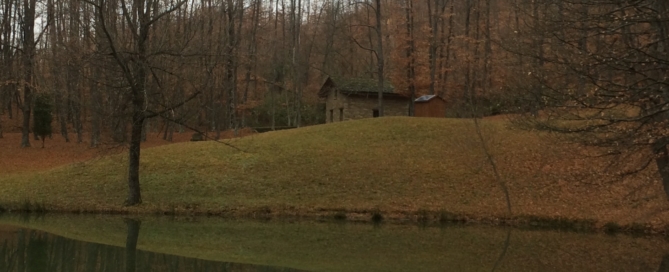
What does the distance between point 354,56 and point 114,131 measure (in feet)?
126

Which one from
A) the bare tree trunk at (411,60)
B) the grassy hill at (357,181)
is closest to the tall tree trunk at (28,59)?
the grassy hill at (357,181)

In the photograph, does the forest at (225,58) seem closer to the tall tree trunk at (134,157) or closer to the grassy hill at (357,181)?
the tall tree trunk at (134,157)

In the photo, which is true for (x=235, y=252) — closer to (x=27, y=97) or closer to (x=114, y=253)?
(x=114, y=253)

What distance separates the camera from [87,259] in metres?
11.4

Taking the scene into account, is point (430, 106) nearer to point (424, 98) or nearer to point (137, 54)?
point (424, 98)

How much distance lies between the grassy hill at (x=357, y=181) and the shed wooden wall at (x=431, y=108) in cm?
948

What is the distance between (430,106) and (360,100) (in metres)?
4.68

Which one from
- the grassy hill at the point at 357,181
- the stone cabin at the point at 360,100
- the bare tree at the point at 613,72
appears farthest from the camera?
the stone cabin at the point at 360,100

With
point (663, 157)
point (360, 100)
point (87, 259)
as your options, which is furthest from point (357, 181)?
point (360, 100)

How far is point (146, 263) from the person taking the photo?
1120 centimetres

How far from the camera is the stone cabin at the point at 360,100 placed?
130 feet

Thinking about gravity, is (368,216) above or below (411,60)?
below

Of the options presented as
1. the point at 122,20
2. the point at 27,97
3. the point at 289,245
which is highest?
the point at 122,20

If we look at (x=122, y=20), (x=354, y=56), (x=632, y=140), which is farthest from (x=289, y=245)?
(x=354, y=56)
